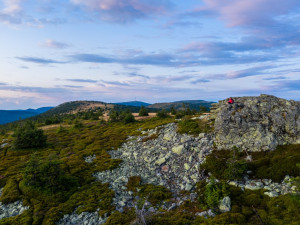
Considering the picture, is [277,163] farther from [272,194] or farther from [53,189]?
[53,189]

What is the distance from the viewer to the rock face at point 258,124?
22.3 m

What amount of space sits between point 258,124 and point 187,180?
12.7 m

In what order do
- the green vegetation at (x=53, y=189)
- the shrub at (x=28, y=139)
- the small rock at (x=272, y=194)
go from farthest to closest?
the shrub at (x=28, y=139) < the green vegetation at (x=53, y=189) < the small rock at (x=272, y=194)

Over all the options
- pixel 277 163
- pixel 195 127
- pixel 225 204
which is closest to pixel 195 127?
pixel 195 127

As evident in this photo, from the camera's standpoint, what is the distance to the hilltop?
575 inches

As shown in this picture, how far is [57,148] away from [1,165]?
11.2 meters

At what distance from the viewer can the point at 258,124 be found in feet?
78.6

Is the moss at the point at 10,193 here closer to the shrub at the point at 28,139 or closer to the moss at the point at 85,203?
the moss at the point at 85,203

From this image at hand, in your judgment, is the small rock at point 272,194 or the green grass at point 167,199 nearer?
the green grass at point 167,199

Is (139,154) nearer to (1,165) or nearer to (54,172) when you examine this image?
(54,172)

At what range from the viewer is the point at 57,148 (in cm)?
4197

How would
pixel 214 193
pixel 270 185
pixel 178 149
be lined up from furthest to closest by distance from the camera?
pixel 178 149 → pixel 270 185 → pixel 214 193

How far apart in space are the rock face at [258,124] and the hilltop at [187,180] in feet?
0.36

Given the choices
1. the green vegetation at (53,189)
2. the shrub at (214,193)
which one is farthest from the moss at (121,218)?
the shrub at (214,193)
